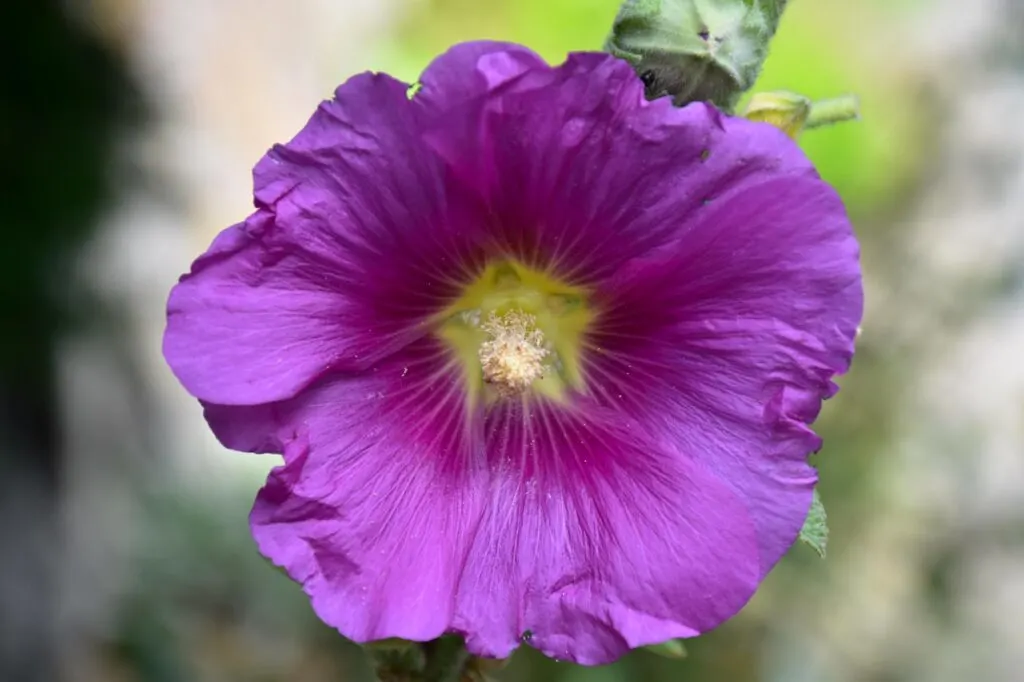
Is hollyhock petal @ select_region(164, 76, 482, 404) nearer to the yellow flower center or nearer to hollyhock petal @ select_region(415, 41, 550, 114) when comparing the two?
hollyhock petal @ select_region(415, 41, 550, 114)

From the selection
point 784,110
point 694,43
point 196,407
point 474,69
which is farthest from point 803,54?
point 474,69

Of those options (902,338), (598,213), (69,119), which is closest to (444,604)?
(598,213)

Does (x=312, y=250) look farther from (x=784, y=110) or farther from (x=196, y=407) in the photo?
(x=196, y=407)

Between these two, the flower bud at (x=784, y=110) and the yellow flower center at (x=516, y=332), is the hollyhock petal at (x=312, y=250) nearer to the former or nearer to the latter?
the yellow flower center at (x=516, y=332)

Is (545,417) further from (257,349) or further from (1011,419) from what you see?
(1011,419)

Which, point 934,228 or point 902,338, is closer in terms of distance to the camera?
point 902,338

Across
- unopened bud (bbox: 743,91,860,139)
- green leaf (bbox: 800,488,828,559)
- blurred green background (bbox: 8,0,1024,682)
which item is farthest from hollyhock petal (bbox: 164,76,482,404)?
blurred green background (bbox: 8,0,1024,682)

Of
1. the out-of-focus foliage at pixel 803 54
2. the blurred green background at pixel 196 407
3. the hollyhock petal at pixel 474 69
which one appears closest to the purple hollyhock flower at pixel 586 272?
the hollyhock petal at pixel 474 69
